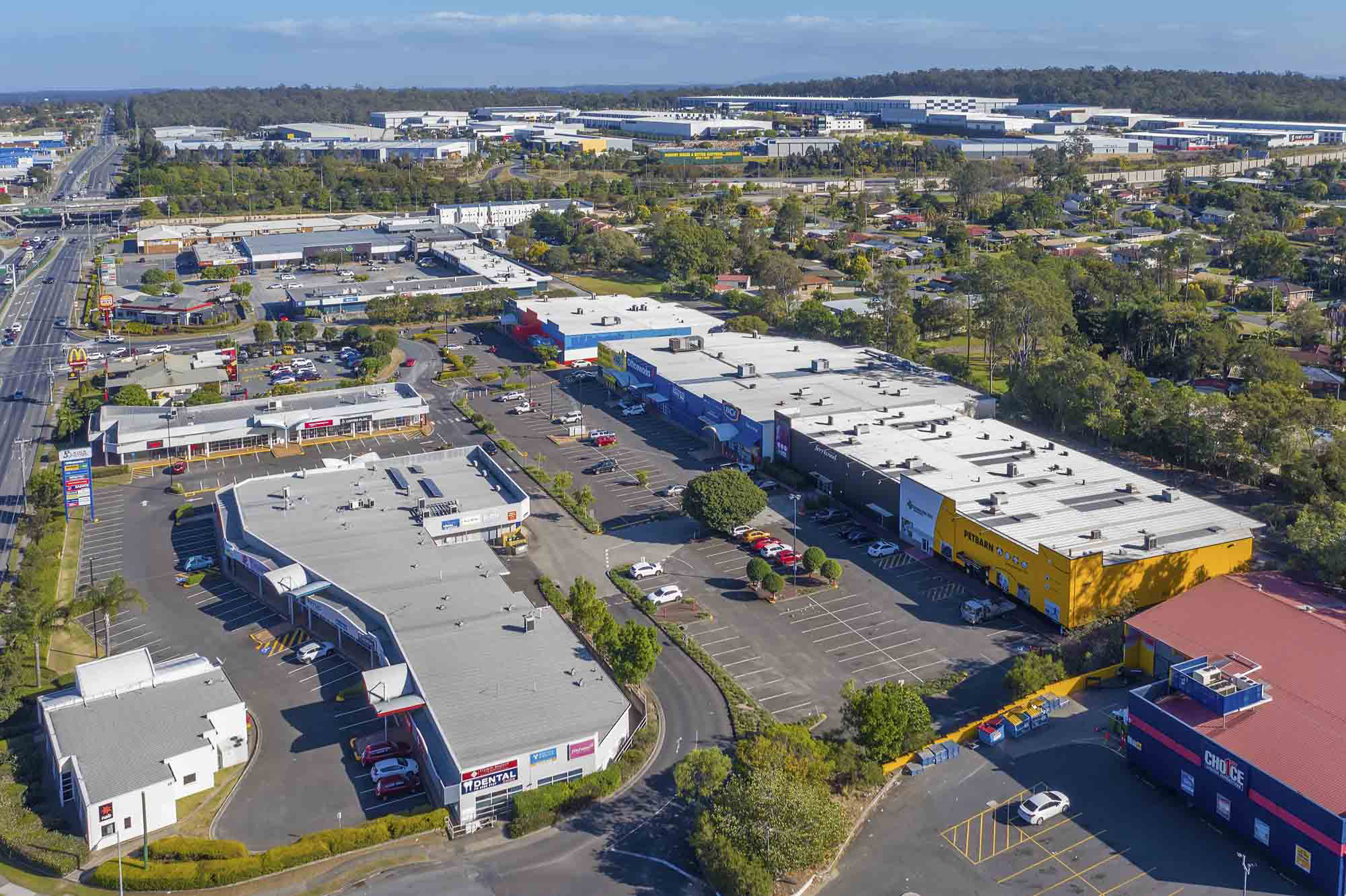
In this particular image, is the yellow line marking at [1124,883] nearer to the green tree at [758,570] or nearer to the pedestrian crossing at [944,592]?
the pedestrian crossing at [944,592]

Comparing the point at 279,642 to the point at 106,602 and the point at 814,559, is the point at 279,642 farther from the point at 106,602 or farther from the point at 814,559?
the point at 814,559

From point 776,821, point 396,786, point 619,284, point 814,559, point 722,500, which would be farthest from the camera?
point 619,284

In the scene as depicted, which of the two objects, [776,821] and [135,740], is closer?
[776,821]

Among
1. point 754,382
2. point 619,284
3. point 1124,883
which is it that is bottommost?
point 1124,883

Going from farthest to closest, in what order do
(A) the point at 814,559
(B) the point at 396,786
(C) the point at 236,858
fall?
(A) the point at 814,559
(B) the point at 396,786
(C) the point at 236,858

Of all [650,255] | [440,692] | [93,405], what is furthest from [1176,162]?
[440,692]

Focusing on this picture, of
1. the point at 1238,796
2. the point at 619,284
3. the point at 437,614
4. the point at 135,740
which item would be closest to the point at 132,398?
the point at 437,614

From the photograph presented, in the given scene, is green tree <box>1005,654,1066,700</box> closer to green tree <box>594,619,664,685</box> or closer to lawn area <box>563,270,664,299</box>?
green tree <box>594,619,664,685</box>
